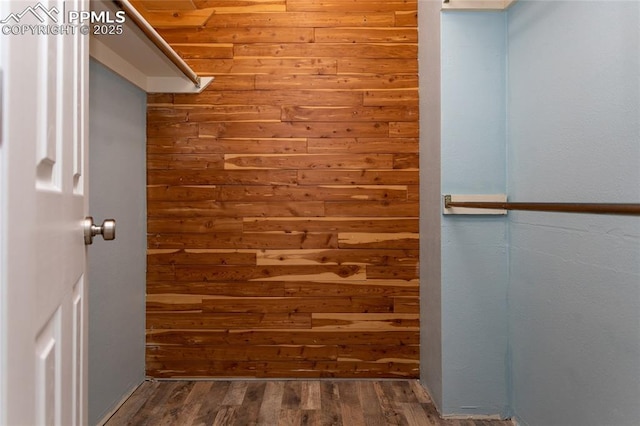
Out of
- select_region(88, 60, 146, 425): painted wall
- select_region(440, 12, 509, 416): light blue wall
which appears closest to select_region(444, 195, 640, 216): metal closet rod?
select_region(440, 12, 509, 416): light blue wall

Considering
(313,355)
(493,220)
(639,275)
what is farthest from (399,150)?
(639,275)

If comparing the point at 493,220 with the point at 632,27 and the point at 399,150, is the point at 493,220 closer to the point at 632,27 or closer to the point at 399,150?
the point at 399,150

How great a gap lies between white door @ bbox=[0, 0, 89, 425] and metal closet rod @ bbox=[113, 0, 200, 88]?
0.59 m

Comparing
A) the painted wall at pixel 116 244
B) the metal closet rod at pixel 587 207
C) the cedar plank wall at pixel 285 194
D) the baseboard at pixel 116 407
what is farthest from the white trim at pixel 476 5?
the baseboard at pixel 116 407

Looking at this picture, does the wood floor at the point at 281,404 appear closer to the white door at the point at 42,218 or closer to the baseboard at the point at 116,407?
the baseboard at the point at 116,407

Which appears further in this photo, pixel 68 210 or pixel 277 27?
pixel 277 27

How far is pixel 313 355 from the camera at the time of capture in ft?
8.32

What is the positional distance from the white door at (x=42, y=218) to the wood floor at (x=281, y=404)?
115 cm

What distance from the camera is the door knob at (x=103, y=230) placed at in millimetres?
993

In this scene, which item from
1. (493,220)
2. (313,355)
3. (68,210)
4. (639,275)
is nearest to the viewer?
(68,210)

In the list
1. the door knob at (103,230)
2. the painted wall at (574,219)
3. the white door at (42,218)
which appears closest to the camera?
the white door at (42,218)

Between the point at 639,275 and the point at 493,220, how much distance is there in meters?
0.81

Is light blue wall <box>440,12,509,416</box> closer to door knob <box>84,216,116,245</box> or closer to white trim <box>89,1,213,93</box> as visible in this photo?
white trim <box>89,1,213,93</box>

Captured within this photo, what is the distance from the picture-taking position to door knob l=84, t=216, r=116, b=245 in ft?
3.26
